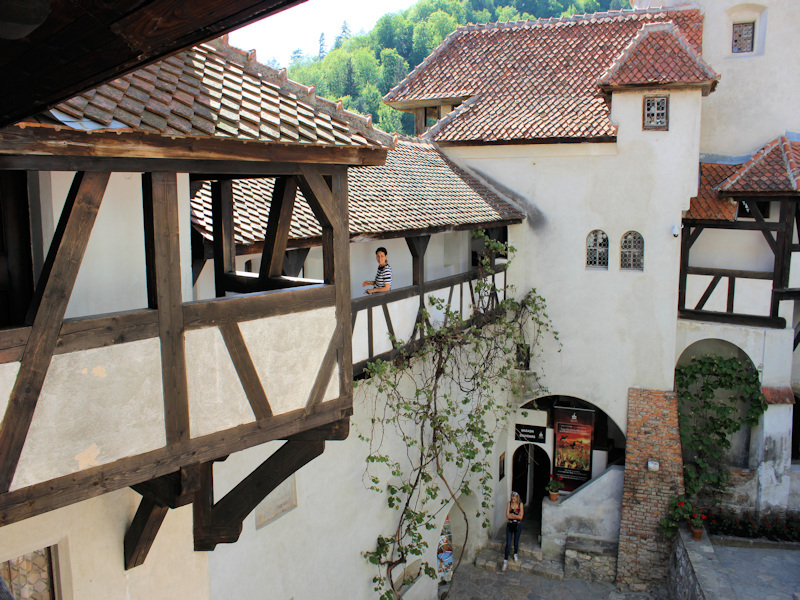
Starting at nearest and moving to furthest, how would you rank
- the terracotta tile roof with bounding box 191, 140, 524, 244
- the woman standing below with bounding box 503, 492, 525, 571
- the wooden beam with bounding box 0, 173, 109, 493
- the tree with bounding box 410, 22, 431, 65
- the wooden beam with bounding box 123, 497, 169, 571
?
the wooden beam with bounding box 0, 173, 109, 493 < the wooden beam with bounding box 123, 497, 169, 571 < the terracotta tile roof with bounding box 191, 140, 524, 244 < the woman standing below with bounding box 503, 492, 525, 571 < the tree with bounding box 410, 22, 431, 65

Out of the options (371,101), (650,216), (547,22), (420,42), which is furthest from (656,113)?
(420,42)

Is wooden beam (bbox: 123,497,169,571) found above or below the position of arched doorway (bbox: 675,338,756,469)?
above

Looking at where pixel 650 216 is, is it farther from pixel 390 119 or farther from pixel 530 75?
pixel 390 119

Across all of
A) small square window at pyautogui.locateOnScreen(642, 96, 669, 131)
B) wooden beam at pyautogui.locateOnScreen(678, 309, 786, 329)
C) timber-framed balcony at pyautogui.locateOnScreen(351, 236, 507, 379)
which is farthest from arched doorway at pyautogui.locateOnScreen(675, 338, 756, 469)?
timber-framed balcony at pyautogui.locateOnScreen(351, 236, 507, 379)

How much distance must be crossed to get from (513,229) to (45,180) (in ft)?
33.7

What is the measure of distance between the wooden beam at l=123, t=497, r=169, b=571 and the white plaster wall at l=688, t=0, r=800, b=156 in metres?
13.6

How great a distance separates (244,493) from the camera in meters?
5.27

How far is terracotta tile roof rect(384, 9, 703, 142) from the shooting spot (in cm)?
1327

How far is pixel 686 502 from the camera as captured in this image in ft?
42.0

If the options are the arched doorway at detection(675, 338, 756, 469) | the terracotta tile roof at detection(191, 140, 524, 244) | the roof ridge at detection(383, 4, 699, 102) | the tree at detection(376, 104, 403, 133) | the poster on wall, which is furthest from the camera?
the tree at detection(376, 104, 403, 133)

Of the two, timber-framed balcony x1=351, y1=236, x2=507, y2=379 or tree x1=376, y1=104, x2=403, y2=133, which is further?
tree x1=376, y1=104, x2=403, y2=133

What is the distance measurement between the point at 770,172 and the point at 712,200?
110cm

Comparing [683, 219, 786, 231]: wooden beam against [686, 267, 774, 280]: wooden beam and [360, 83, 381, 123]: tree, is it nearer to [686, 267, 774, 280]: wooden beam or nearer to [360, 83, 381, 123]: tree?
[686, 267, 774, 280]: wooden beam

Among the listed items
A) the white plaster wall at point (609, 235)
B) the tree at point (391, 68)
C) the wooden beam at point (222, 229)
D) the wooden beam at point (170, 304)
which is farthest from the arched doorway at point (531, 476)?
the tree at point (391, 68)
